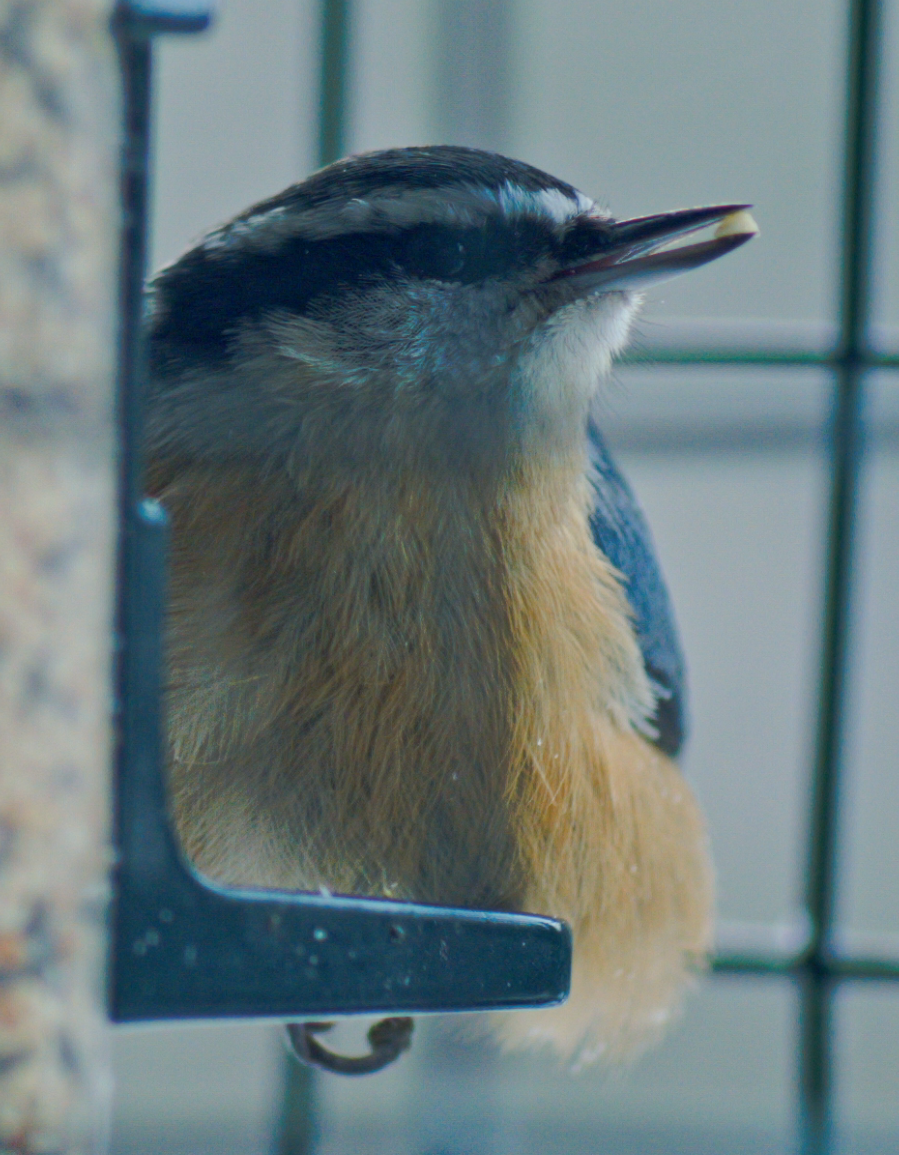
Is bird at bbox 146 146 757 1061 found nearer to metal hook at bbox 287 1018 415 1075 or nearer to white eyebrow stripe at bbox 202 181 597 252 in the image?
white eyebrow stripe at bbox 202 181 597 252

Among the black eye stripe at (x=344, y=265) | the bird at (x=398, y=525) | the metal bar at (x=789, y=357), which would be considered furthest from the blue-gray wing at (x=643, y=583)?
the metal bar at (x=789, y=357)

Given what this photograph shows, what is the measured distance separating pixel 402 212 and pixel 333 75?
0.86 metres

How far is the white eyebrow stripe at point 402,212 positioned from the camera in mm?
887

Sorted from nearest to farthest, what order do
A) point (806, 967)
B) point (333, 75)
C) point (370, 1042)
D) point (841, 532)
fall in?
point (370, 1042) < point (333, 75) < point (841, 532) < point (806, 967)

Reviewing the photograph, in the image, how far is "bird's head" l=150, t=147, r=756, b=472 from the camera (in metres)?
0.89

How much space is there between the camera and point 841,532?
5.80 ft

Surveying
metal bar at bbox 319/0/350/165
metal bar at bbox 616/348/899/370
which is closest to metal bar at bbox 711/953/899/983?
metal bar at bbox 616/348/899/370

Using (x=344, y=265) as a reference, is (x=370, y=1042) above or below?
below

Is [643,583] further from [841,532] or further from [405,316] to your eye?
[841,532]

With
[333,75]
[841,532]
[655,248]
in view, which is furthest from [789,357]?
[655,248]

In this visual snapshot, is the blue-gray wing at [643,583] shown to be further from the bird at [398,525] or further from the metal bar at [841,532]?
the metal bar at [841,532]

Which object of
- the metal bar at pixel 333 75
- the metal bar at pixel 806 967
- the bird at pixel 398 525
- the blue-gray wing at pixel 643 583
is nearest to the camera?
the bird at pixel 398 525

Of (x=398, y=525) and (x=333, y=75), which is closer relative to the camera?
(x=398, y=525)

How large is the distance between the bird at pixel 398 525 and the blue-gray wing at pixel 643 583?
0.21 ft
